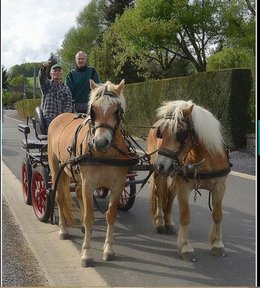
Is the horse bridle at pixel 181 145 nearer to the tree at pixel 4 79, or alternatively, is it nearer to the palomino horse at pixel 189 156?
the palomino horse at pixel 189 156

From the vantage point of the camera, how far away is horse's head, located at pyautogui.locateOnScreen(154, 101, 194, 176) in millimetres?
3709

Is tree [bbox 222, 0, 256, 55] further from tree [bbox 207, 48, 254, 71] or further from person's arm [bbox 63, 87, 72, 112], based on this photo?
person's arm [bbox 63, 87, 72, 112]

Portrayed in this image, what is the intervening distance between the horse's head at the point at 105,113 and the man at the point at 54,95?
5.34 feet

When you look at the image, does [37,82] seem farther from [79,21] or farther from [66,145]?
[79,21]

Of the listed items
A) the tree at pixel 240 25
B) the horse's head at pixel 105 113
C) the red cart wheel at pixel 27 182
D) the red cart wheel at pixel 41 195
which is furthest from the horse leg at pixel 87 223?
the red cart wheel at pixel 27 182

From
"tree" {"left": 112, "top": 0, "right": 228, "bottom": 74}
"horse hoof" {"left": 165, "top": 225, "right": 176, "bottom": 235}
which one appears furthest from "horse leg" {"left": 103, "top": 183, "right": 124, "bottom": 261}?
"tree" {"left": 112, "top": 0, "right": 228, "bottom": 74}

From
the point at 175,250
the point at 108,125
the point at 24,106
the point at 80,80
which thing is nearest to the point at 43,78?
the point at 80,80

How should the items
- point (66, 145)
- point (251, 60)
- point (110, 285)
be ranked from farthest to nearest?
1. point (66, 145)
2. point (251, 60)
3. point (110, 285)

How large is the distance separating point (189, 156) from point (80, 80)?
186 cm

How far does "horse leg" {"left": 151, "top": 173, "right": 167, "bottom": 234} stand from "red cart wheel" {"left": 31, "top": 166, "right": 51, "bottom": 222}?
1.18 m

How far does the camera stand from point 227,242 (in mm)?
4586

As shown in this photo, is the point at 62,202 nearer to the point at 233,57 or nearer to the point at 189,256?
the point at 189,256

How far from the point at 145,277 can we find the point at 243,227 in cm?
180

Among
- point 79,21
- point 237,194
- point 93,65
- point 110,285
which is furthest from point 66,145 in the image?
point 237,194
